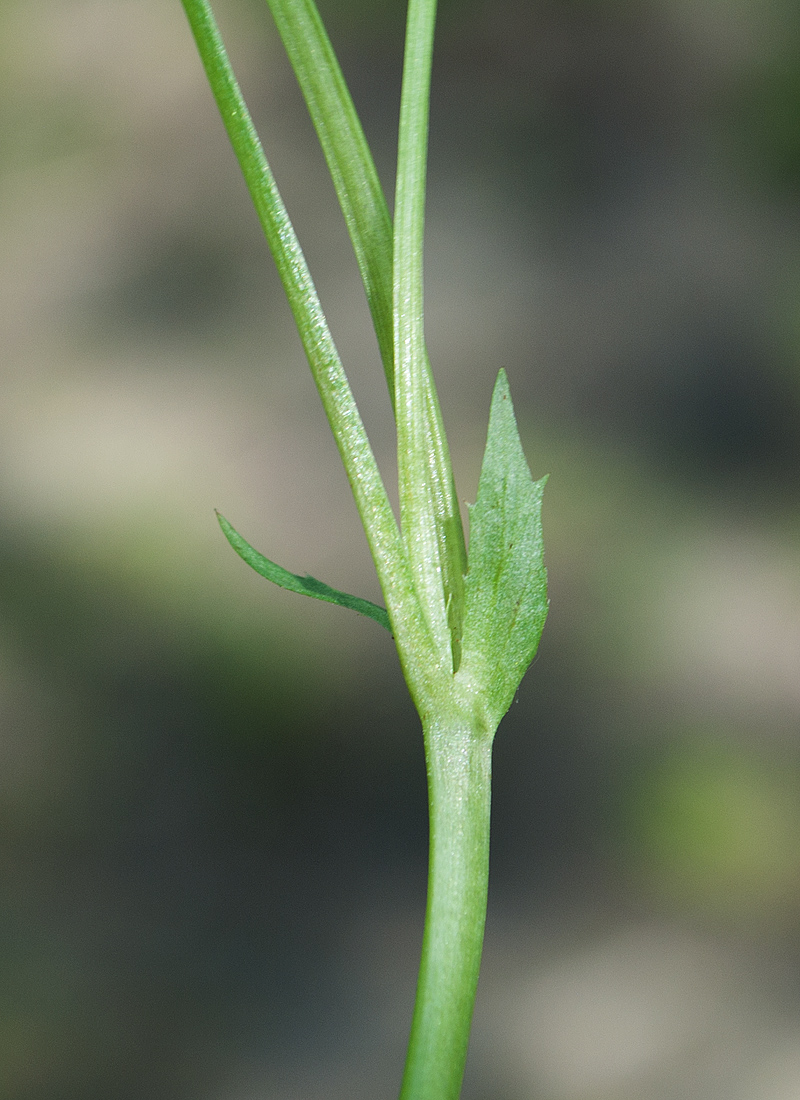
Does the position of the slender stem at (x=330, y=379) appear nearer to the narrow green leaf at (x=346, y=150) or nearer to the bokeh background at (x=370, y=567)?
the narrow green leaf at (x=346, y=150)

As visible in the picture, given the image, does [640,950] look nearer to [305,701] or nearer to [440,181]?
[305,701]

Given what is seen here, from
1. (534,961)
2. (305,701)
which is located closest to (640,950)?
(534,961)

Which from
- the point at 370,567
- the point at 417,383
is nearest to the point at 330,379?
the point at 417,383

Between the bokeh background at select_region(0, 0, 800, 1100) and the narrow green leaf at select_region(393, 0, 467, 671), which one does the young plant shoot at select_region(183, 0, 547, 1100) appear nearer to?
the narrow green leaf at select_region(393, 0, 467, 671)

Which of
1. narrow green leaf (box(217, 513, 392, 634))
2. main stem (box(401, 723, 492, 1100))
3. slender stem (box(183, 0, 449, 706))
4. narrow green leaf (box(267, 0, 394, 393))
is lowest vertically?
main stem (box(401, 723, 492, 1100))

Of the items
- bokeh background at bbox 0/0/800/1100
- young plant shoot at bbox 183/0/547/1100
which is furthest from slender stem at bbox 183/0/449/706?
bokeh background at bbox 0/0/800/1100

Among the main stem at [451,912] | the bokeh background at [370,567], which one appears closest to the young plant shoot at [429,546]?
the main stem at [451,912]

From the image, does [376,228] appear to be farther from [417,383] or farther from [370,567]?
[370,567]
